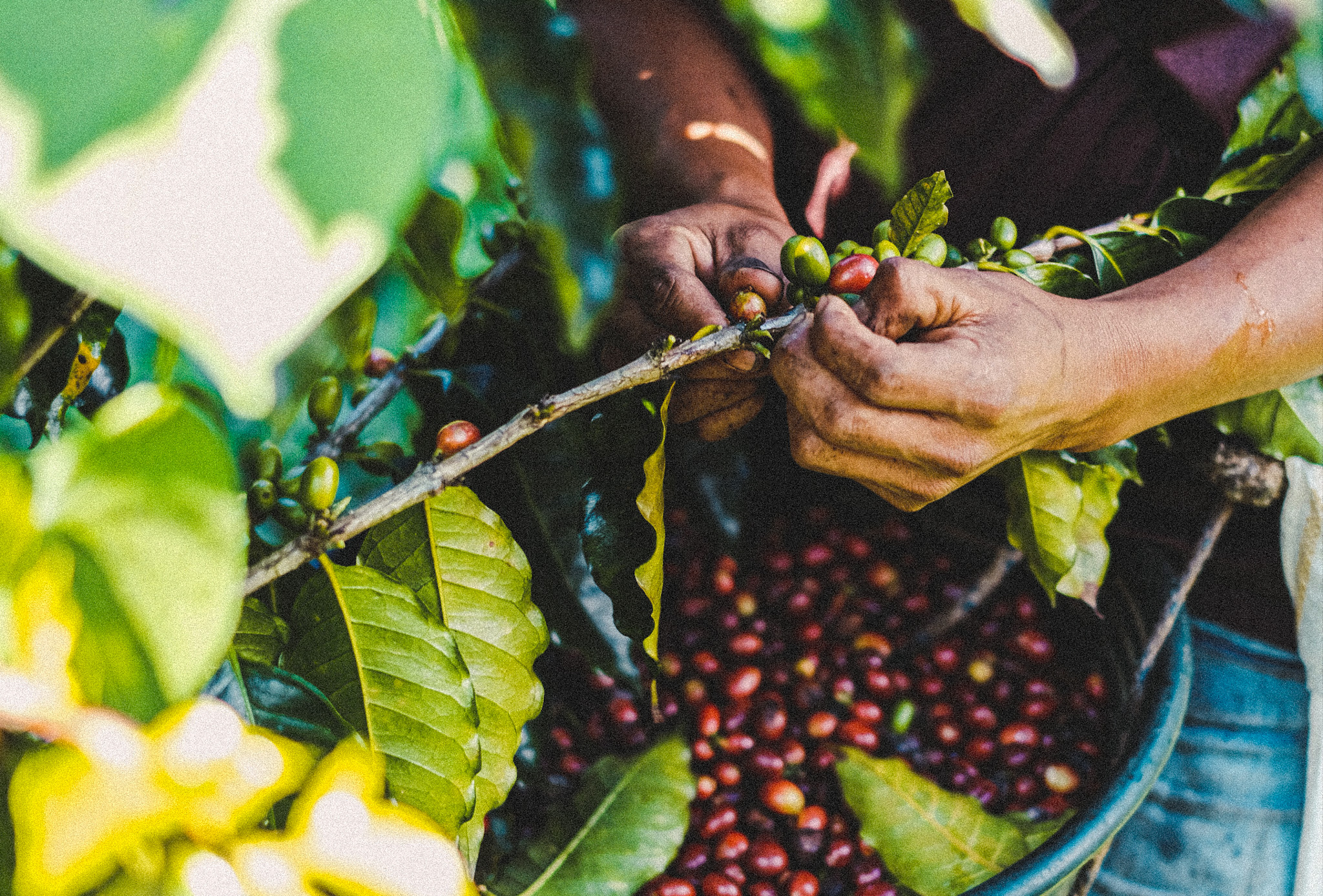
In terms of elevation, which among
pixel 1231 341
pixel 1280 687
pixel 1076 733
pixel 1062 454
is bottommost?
pixel 1280 687

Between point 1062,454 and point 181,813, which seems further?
point 1062,454

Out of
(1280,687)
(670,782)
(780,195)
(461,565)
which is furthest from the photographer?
(780,195)

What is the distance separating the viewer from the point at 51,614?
1.00 ft

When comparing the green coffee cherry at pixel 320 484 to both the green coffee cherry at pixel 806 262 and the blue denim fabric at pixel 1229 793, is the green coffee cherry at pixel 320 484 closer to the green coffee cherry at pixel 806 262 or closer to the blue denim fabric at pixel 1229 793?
the green coffee cherry at pixel 806 262

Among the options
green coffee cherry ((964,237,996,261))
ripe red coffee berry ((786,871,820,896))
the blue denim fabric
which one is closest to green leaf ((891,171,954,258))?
green coffee cherry ((964,237,996,261))

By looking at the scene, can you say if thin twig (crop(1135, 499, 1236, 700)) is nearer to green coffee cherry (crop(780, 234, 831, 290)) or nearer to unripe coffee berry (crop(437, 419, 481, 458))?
green coffee cherry (crop(780, 234, 831, 290))

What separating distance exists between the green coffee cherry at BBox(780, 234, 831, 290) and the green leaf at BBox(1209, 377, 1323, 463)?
70cm

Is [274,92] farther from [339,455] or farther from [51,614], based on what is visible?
[339,455]

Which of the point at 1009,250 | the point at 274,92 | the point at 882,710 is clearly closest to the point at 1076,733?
the point at 882,710

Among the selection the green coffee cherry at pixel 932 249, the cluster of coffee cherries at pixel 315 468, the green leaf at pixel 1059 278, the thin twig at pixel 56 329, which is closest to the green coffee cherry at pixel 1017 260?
the green leaf at pixel 1059 278

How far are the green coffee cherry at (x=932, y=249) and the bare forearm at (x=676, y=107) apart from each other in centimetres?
26

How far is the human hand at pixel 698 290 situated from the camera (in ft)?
2.46

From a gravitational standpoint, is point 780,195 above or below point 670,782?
above

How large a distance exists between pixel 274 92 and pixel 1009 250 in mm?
820
